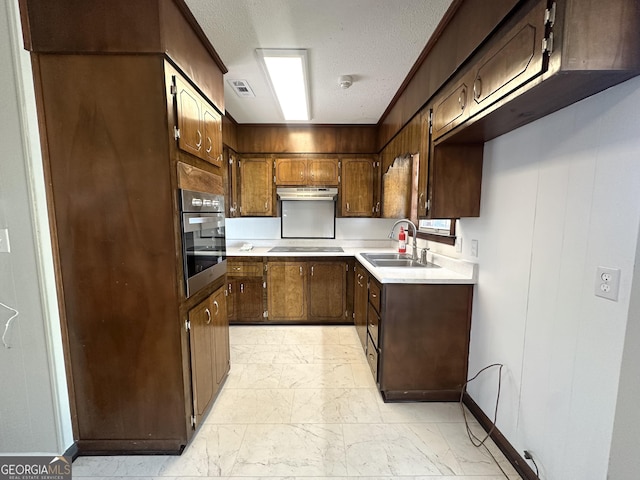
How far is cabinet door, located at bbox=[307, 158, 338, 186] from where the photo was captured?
3467 millimetres

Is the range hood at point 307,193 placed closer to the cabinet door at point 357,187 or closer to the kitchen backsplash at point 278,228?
the cabinet door at point 357,187

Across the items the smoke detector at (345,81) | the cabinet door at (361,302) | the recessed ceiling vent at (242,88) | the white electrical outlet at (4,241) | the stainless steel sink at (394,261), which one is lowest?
the cabinet door at (361,302)

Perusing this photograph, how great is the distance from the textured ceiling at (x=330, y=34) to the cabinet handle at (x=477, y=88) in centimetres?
50

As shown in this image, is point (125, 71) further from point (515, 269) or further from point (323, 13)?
point (515, 269)

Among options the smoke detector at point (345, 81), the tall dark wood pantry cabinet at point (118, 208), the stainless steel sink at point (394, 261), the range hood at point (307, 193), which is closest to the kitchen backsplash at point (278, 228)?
the range hood at point (307, 193)

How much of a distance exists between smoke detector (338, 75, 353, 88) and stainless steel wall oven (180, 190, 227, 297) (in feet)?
4.50

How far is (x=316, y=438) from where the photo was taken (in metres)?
1.68

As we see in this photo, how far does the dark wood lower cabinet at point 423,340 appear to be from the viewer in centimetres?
195

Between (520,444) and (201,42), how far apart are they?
303 cm

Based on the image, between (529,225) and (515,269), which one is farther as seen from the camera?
(515,269)

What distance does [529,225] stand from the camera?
56.4 inches

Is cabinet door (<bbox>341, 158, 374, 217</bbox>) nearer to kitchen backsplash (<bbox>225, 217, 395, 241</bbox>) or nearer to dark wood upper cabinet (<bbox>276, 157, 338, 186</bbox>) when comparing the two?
dark wood upper cabinet (<bbox>276, 157, 338, 186</bbox>)

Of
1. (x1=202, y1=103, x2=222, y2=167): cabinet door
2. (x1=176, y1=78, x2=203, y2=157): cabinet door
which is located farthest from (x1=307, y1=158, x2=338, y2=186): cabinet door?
(x1=176, y1=78, x2=203, y2=157): cabinet door

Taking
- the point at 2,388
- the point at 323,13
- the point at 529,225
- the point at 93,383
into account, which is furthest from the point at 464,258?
the point at 2,388
